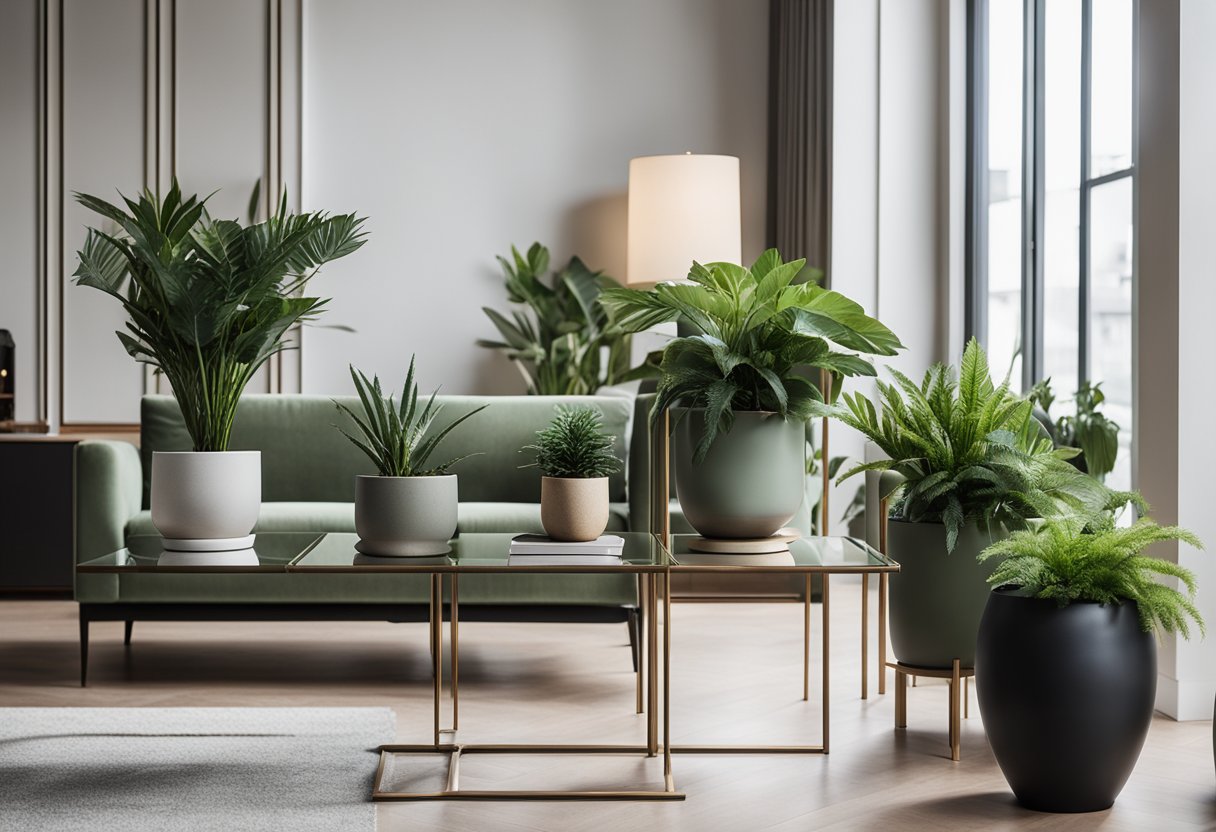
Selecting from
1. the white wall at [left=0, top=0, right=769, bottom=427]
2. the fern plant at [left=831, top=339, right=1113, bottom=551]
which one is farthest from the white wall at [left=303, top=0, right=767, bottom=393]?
the fern plant at [left=831, top=339, right=1113, bottom=551]

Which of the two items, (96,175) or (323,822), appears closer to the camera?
(323,822)

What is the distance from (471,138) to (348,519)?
302 cm

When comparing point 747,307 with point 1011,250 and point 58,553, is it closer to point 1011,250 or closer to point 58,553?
point 1011,250

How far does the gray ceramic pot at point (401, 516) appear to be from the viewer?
2234mm

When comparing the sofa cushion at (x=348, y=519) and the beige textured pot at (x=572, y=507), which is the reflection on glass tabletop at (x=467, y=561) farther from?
the sofa cushion at (x=348, y=519)

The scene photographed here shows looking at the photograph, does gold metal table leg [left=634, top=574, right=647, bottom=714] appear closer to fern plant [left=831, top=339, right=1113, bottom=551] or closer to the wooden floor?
the wooden floor

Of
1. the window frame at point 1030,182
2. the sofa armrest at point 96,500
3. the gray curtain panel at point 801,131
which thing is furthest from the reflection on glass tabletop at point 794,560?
the gray curtain panel at point 801,131

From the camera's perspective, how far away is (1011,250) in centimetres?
474

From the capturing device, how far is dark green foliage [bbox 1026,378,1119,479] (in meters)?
3.78

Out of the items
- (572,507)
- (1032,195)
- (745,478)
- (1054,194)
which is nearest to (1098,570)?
(745,478)

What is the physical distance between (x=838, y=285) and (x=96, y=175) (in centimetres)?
344

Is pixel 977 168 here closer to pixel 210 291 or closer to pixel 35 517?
pixel 210 291

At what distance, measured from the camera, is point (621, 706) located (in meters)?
3.10

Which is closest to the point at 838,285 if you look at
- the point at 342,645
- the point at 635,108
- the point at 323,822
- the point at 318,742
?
the point at 635,108
